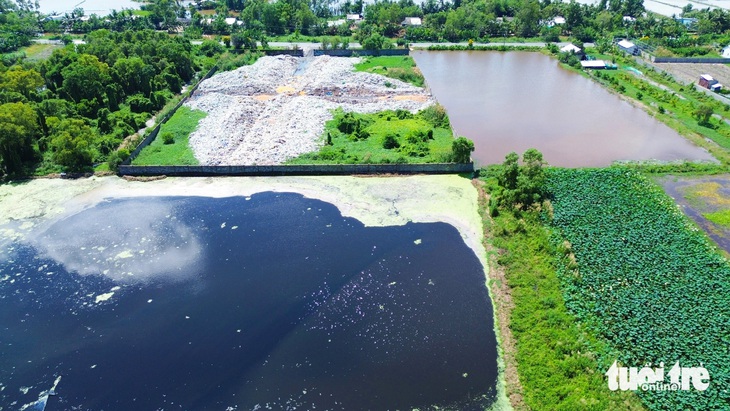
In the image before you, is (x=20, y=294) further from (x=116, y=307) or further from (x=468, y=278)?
(x=468, y=278)

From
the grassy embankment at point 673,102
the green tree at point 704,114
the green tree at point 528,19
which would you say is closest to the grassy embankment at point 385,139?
the grassy embankment at point 673,102

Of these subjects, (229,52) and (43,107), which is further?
(229,52)

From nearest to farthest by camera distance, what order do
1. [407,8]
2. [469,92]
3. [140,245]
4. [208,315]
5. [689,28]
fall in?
[208,315] → [140,245] → [469,92] → [689,28] → [407,8]

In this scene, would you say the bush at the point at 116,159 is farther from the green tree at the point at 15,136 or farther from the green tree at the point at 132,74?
the green tree at the point at 132,74

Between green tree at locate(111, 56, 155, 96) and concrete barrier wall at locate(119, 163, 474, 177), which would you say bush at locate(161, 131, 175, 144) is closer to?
concrete barrier wall at locate(119, 163, 474, 177)

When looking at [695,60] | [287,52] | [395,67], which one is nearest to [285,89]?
[395,67]

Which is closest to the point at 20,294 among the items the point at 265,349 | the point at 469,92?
the point at 265,349
